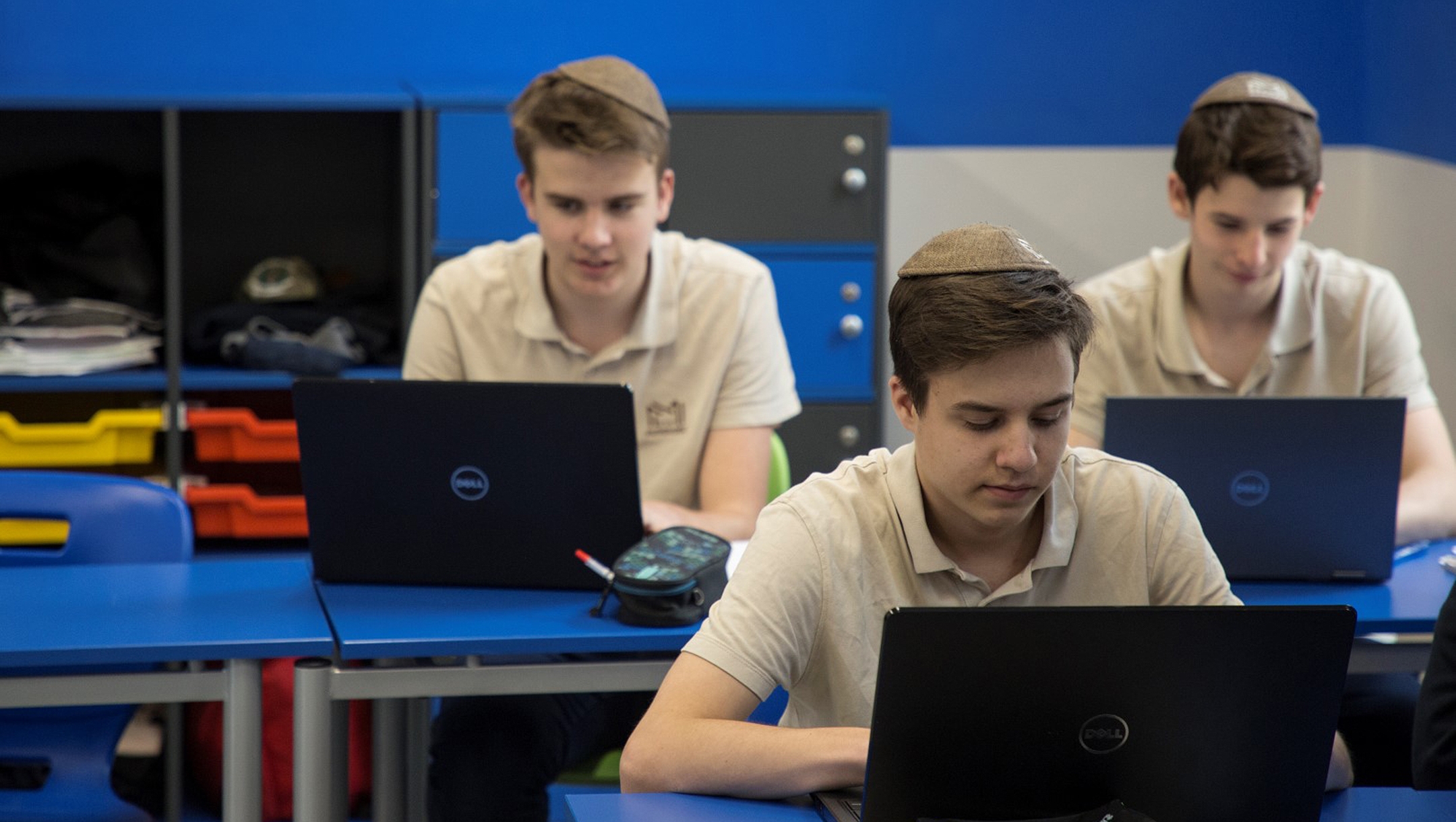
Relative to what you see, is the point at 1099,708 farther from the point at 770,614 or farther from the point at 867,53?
the point at 867,53

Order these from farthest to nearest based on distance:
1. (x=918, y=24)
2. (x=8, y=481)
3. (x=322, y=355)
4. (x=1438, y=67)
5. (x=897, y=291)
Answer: (x=918, y=24), (x=1438, y=67), (x=322, y=355), (x=8, y=481), (x=897, y=291)

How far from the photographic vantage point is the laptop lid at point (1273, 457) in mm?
1988

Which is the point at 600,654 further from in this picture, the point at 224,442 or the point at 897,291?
the point at 224,442

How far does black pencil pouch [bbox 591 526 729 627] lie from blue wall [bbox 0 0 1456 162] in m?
1.76

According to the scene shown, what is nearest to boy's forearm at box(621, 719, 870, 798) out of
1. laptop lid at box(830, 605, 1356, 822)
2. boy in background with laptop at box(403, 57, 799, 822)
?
laptop lid at box(830, 605, 1356, 822)

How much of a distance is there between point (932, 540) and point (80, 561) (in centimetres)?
126

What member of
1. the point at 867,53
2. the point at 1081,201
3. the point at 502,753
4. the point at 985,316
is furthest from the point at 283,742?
the point at 1081,201

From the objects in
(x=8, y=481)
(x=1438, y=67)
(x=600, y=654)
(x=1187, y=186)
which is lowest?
(x=600, y=654)

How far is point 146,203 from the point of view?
354cm

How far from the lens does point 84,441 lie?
3.34 meters

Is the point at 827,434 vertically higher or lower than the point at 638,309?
lower

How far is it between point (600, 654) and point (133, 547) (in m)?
0.71

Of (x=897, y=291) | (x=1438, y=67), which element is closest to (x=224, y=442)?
(x=897, y=291)

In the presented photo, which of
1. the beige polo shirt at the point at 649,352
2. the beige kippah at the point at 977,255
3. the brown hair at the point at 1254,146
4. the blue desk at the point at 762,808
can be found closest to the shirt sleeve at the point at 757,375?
the beige polo shirt at the point at 649,352
